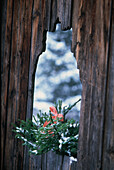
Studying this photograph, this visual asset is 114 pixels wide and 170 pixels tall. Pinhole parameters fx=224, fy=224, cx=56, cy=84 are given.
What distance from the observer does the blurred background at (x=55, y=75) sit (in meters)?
1.66

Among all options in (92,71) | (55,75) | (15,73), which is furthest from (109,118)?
(15,73)

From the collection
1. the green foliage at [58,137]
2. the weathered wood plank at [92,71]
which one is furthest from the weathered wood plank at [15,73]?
the weathered wood plank at [92,71]

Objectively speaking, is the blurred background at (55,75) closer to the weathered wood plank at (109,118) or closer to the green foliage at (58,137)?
the green foliage at (58,137)

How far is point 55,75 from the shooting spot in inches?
67.5

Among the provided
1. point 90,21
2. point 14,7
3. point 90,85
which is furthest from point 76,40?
point 14,7

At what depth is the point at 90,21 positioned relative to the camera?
48.1 inches

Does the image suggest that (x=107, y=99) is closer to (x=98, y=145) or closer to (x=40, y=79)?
(x=98, y=145)

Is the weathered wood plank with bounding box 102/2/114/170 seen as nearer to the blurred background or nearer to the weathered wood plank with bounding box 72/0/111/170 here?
the weathered wood plank with bounding box 72/0/111/170

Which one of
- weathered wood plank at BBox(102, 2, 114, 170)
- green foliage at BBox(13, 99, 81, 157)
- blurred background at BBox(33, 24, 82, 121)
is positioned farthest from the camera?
blurred background at BBox(33, 24, 82, 121)

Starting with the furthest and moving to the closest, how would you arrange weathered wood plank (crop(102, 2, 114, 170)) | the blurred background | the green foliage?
the blurred background, the green foliage, weathered wood plank (crop(102, 2, 114, 170))

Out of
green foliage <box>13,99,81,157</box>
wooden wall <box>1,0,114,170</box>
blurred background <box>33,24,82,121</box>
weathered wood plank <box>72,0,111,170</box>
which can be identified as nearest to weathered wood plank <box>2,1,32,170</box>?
wooden wall <box>1,0,114,170</box>

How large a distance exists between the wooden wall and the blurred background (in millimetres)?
89

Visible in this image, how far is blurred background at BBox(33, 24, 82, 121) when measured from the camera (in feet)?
5.45

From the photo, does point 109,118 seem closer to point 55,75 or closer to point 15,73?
point 55,75
